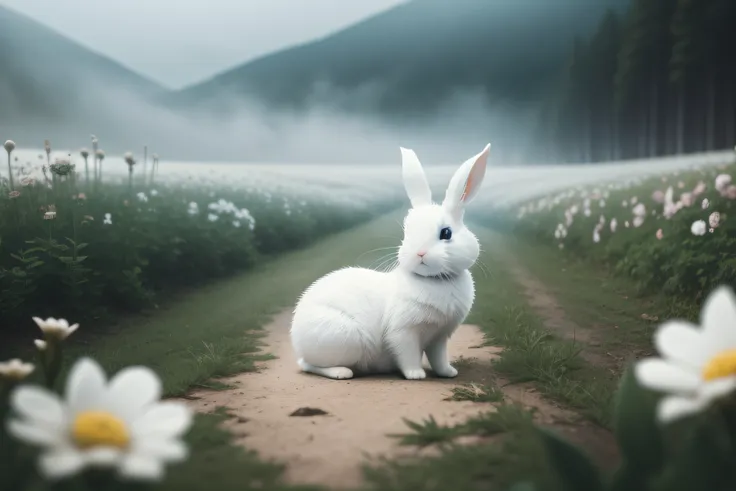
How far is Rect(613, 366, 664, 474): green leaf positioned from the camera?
1284mm

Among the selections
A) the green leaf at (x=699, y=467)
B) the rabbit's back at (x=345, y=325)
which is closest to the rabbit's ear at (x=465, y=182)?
the rabbit's back at (x=345, y=325)

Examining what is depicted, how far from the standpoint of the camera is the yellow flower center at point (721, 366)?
1.21m

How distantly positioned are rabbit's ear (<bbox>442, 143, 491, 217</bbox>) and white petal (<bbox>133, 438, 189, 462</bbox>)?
1805 mm

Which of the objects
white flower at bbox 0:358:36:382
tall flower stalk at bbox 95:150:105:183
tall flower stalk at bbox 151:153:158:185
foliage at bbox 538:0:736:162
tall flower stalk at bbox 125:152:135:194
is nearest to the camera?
white flower at bbox 0:358:36:382

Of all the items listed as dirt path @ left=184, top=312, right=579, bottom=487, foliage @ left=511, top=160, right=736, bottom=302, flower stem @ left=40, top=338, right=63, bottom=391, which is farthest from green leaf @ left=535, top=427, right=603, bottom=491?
foliage @ left=511, top=160, right=736, bottom=302

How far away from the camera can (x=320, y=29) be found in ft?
13.6

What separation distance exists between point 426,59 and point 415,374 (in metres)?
2.52

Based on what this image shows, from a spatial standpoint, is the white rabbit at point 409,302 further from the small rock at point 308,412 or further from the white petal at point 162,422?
the white petal at point 162,422

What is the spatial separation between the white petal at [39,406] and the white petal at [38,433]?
1cm

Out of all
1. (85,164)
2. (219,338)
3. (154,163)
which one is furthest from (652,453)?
(154,163)

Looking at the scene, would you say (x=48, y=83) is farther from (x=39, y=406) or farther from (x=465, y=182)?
(x=39, y=406)

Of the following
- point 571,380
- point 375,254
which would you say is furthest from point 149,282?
point 571,380

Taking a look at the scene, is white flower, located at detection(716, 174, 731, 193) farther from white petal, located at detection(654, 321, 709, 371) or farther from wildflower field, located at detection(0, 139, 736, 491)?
white petal, located at detection(654, 321, 709, 371)

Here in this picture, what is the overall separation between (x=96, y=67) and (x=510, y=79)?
2.63 m
